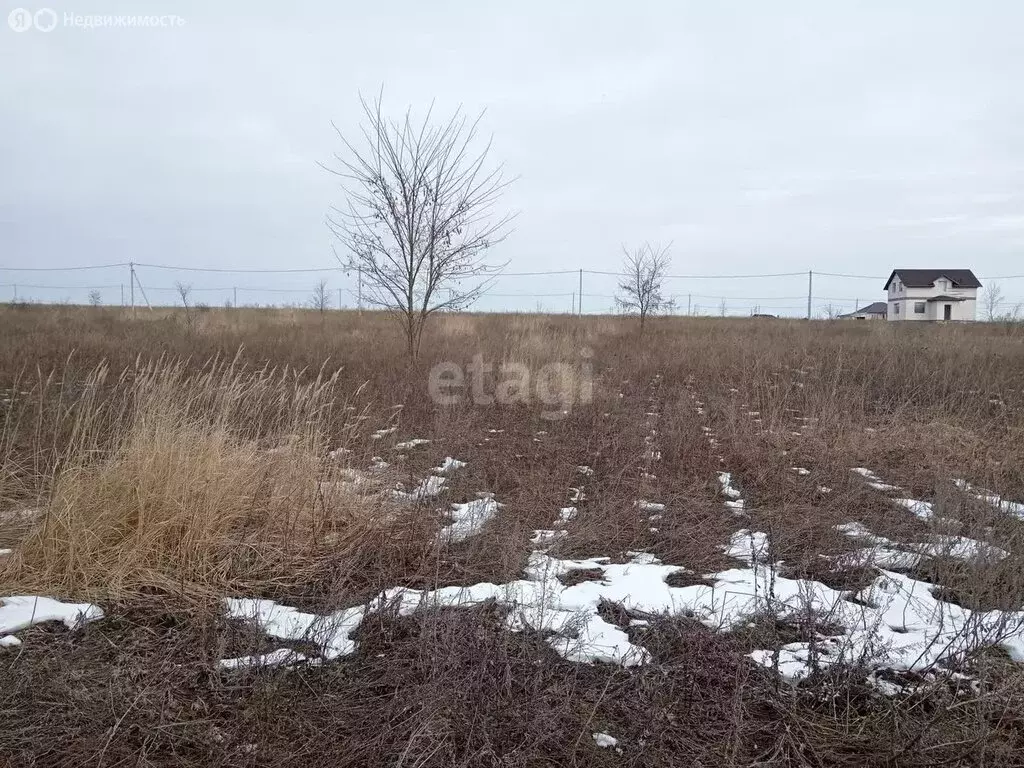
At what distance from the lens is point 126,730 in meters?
1.77

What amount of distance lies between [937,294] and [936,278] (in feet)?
4.82

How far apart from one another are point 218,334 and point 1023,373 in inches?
594

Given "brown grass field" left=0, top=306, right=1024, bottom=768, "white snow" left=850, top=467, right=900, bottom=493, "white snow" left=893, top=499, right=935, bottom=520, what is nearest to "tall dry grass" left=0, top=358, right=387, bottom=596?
"brown grass field" left=0, top=306, right=1024, bottom=768

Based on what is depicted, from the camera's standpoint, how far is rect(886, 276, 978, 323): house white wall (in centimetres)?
4400

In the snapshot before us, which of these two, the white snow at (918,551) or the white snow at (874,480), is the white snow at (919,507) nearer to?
the white snow at (874,480)

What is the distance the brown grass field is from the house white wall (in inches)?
1895

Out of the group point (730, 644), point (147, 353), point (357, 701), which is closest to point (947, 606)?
point (730, 644)

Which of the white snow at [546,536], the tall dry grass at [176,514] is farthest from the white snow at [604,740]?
the tall dry grass at [176,514]

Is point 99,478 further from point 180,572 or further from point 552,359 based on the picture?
point 552,359

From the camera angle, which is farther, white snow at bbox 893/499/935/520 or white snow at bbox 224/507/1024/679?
white snow at bbox 893/499/935/520

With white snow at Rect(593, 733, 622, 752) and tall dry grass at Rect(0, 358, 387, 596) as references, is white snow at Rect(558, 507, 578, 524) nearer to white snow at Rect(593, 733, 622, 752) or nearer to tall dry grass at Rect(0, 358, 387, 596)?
tall dry grass at Rect(0, 358, 387, 596)

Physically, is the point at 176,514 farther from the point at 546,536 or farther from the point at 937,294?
the point at 937,294

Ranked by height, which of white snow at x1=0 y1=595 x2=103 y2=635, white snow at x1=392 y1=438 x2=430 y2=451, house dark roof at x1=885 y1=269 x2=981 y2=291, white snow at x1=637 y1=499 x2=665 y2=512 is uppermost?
house dark roof at x1=885 y1=269 x2=981 y2=291

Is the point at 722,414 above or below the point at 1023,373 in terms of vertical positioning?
below
